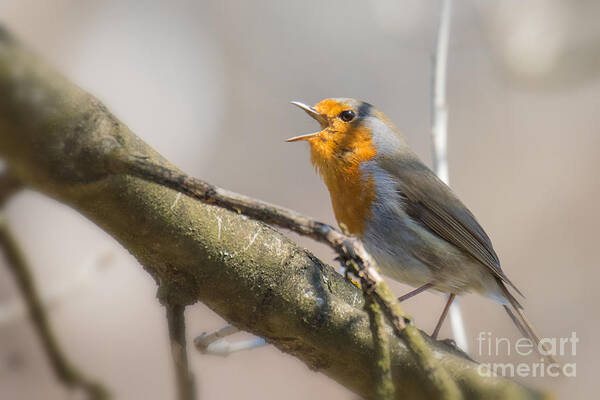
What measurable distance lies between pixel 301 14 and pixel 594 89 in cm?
430

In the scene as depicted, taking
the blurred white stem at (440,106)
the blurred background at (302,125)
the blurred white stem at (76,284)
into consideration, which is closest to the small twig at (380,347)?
the blurred white stem at (76,284)

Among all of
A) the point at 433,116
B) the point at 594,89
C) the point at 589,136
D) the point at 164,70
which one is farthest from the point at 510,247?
the point at 164,70

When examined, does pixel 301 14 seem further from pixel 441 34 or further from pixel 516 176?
pixel 441 34

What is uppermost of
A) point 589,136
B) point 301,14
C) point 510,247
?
point 301,14

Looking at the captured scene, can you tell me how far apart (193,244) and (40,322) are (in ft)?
1.34

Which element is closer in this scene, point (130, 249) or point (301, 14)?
point (130, 249)

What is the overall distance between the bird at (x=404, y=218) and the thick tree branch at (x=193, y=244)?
132cm

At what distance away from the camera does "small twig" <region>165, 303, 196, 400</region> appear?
125 cm

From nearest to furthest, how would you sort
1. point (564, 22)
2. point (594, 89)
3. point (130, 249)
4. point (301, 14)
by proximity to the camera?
1. point (130, 249)
2. point (564, 22)
3. point (594, 89)
4. point (301, 14)

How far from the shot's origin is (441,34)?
316 centimetres

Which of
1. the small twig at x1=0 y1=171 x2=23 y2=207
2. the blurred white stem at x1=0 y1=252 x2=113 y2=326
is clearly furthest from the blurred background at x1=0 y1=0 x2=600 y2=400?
the small twig at x1=0 y1=171 x2=23 y2=207

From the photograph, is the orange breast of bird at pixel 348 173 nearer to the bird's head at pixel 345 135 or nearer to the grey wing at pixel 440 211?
the bird's head at pixel 345 135

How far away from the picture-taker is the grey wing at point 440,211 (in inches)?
128

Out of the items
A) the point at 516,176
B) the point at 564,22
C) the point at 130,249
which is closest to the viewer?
the point at 130,249
